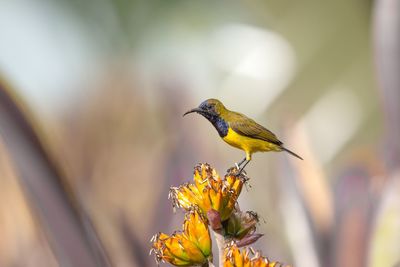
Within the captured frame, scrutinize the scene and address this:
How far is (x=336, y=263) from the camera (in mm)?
883

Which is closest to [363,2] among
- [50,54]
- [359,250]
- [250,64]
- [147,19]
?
[250,64]

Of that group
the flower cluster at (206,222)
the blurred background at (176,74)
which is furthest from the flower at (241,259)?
the blurred background at (176,74)

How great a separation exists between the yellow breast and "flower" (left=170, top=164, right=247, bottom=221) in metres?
0.03

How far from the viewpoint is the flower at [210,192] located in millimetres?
383

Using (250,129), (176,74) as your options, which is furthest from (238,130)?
(176,74)

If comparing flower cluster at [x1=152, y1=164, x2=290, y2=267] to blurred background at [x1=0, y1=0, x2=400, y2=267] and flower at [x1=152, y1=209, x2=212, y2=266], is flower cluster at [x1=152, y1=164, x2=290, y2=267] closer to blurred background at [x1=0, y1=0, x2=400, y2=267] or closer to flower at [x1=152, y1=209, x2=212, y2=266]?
flower at [x1=152, y1=209, x2=212, y2=266]

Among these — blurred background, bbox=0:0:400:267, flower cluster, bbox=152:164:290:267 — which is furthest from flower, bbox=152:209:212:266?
blurred background, bbox=0:0:400:267

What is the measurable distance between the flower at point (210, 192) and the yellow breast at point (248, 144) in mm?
30

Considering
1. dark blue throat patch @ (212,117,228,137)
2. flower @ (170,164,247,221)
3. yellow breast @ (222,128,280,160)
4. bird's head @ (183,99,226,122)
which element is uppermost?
bird's head @ (183,99,226,122)

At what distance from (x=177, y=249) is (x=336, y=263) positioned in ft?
1.77

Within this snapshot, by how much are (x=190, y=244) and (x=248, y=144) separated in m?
0.08

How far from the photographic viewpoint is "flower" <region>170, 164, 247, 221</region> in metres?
0.38

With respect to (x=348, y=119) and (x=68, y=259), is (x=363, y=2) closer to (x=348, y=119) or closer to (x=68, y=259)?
(x=348, y=119)

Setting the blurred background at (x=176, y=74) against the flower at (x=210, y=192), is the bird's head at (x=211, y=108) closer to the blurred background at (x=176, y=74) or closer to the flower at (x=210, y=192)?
the flower at (x=210, y=192)
